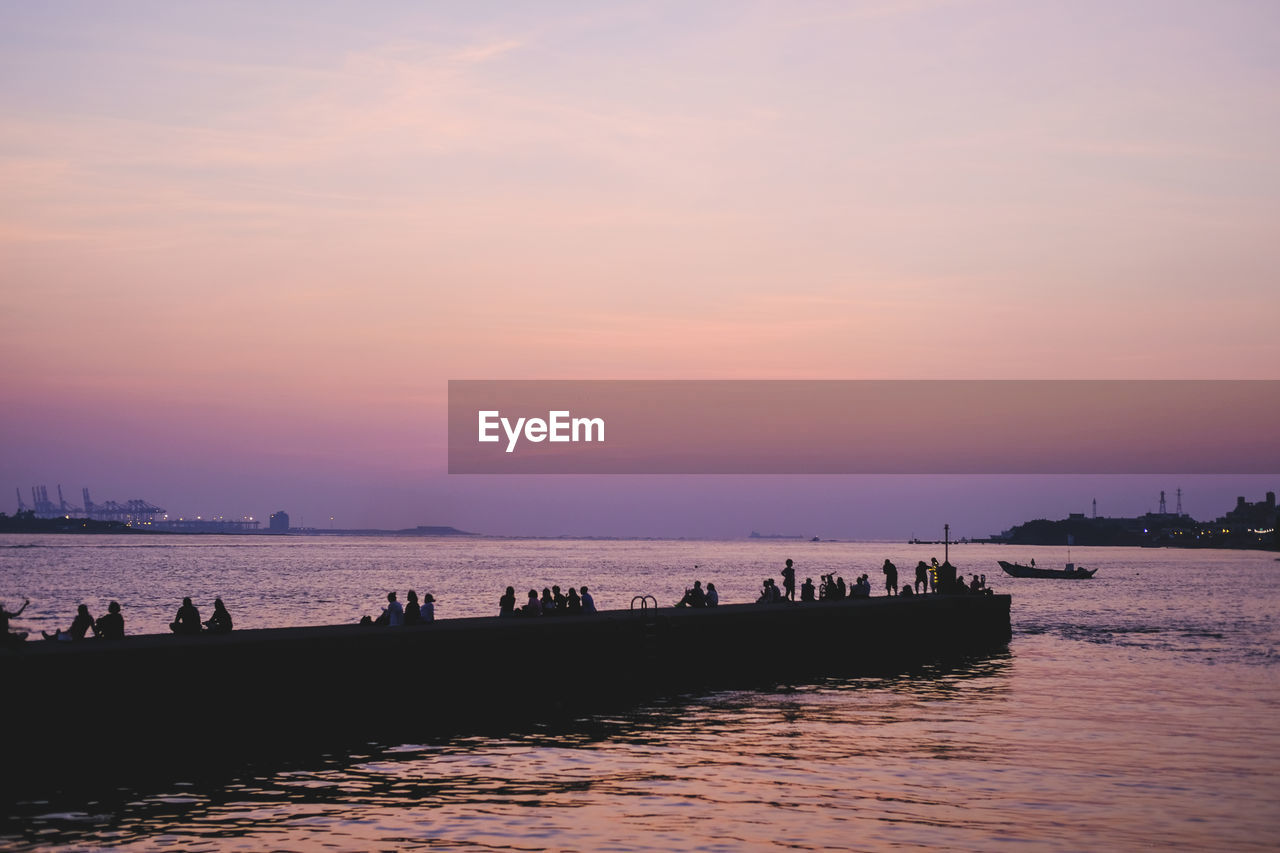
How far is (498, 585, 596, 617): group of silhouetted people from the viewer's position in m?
38.3

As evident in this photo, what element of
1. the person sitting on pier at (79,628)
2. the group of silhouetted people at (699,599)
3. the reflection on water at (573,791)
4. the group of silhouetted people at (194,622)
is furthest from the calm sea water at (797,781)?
the group of silhouetted people at (699,599)

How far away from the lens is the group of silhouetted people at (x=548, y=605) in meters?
38.3

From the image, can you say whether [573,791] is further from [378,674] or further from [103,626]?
[103,626]

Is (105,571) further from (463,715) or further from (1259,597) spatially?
(463,715)

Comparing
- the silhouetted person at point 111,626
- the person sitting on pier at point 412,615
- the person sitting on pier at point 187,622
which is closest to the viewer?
the silhouetted person at point 111,626

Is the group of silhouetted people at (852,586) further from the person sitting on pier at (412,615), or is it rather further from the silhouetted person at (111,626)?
the silhouetted person at (111,626)

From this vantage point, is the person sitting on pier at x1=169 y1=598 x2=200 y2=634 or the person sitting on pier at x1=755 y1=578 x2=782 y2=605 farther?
the person sitting on pier at x1=755 y1=578 x2=782 y2=605

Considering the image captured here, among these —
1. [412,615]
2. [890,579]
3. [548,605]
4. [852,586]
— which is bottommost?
[852,586]

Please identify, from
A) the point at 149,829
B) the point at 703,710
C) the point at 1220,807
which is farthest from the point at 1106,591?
the point at 149,829

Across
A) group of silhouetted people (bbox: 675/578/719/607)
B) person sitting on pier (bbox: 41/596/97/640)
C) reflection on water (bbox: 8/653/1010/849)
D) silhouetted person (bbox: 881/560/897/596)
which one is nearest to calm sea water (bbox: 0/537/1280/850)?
reflection on water (bbox: 8/653/1010/849)

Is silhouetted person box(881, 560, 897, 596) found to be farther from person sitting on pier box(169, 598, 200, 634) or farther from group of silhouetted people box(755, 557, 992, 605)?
person sitting on pier box(169, 598, 200, 634)

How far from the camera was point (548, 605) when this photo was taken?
39.5m

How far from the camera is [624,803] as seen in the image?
69.6 feet

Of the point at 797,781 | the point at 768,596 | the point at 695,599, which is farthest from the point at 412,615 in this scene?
the point at 768,596
